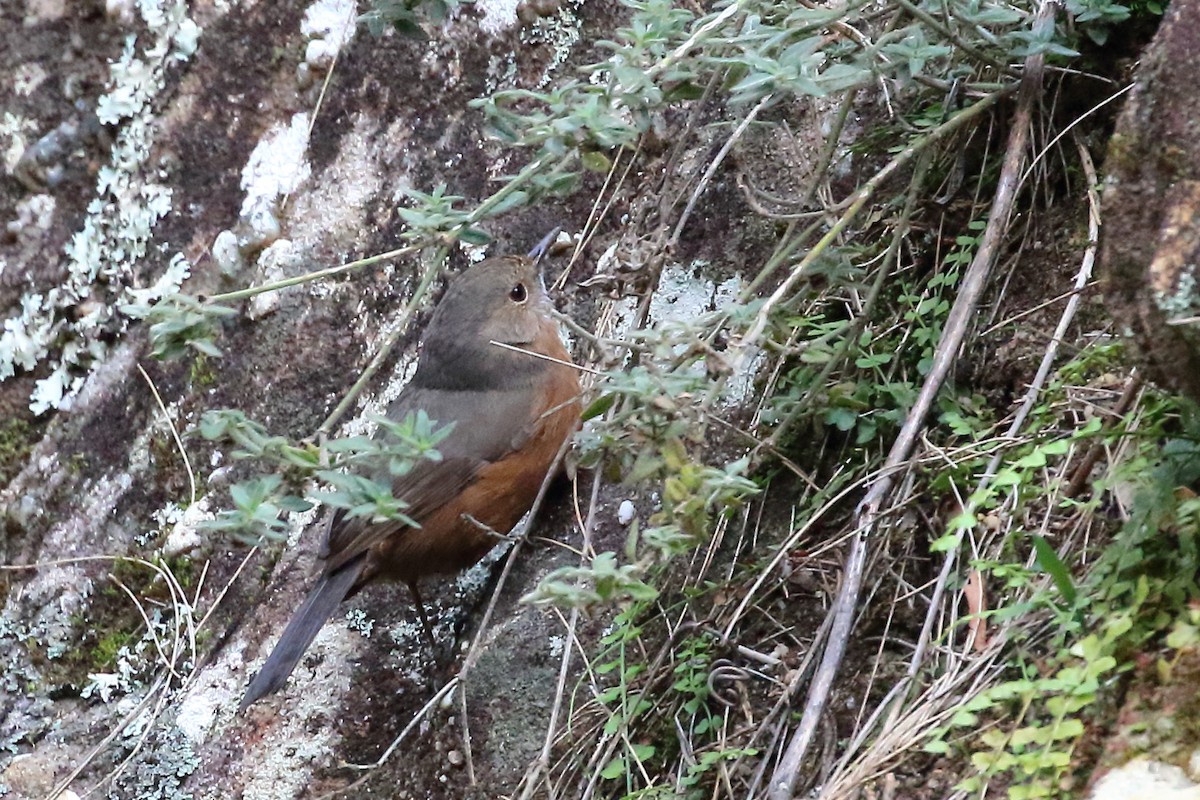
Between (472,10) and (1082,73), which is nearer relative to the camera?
(1082,73)

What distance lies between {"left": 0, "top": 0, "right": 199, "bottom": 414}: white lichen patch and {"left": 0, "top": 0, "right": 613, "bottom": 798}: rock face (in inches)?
0.4

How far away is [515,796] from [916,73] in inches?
76.7

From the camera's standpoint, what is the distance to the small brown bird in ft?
13.6

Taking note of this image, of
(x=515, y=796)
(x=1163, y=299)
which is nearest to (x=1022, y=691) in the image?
(x=1163, y=299)

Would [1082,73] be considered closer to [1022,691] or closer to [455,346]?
[1022,691]

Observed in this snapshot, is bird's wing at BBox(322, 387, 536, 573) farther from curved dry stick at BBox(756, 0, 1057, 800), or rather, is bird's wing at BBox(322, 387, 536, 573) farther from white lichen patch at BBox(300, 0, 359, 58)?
curved dry stick at BBox(756, 0, 1057, 800)

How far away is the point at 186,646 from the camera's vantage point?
4.07 metres

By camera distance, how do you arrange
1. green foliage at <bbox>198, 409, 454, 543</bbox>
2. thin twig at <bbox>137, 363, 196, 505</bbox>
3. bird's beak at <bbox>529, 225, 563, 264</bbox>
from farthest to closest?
bird's beak at <bbox>529, 225, 563, 264</bbox>
thin twig at <bbox>137, 363, 196, 505</bbox>
green foliage at <bbox>198, 409, 454, 543</bbox>

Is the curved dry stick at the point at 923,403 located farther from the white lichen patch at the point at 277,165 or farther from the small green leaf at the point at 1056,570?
the white lichen patch at the point at 277,165

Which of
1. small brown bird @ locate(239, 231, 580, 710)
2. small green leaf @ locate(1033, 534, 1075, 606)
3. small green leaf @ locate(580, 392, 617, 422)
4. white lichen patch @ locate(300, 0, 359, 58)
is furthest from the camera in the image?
white lichen patch @ locate(300, 0, 359, 58)

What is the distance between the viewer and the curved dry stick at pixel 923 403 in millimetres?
2613

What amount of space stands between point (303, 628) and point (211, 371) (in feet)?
4.08

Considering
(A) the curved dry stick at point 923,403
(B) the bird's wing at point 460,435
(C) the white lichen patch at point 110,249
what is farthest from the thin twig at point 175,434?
(A) the curved dry stick at point 923,403

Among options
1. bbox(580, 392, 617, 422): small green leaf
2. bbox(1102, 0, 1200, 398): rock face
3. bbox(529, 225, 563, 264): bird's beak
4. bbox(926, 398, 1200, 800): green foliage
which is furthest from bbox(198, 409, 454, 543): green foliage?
bbox(529, 225, 563, 264): bird's beak
